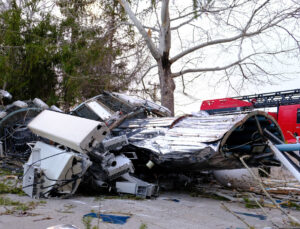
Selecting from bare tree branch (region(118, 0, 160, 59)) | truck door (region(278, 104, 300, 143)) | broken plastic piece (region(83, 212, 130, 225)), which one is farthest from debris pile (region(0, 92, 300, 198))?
truck door (region(278, 104, 300, 143))

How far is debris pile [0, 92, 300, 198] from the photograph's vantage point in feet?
13.1

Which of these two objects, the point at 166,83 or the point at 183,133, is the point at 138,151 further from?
the point at 166,83

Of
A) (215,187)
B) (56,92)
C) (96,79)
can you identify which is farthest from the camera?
(56,92)

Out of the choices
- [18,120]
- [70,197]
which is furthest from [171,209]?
[18,120]

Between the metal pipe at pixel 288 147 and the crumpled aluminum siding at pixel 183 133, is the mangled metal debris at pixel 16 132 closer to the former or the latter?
the crumpled aluminum siding at pixel 183 133

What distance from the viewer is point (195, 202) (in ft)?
14.3

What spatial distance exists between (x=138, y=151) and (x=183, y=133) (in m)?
0.93

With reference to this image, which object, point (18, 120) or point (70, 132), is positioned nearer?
point (70, 132)

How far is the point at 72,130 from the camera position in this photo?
4168mm

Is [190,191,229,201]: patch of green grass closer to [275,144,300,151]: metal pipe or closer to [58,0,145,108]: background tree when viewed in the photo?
[275,144,300,151]: metal pipe

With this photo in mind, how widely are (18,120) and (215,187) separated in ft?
17.7

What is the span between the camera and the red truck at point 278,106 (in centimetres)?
1138

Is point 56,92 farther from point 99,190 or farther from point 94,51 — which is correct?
point 99,190

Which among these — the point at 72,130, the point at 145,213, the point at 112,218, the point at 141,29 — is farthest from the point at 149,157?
the point at 141,29
